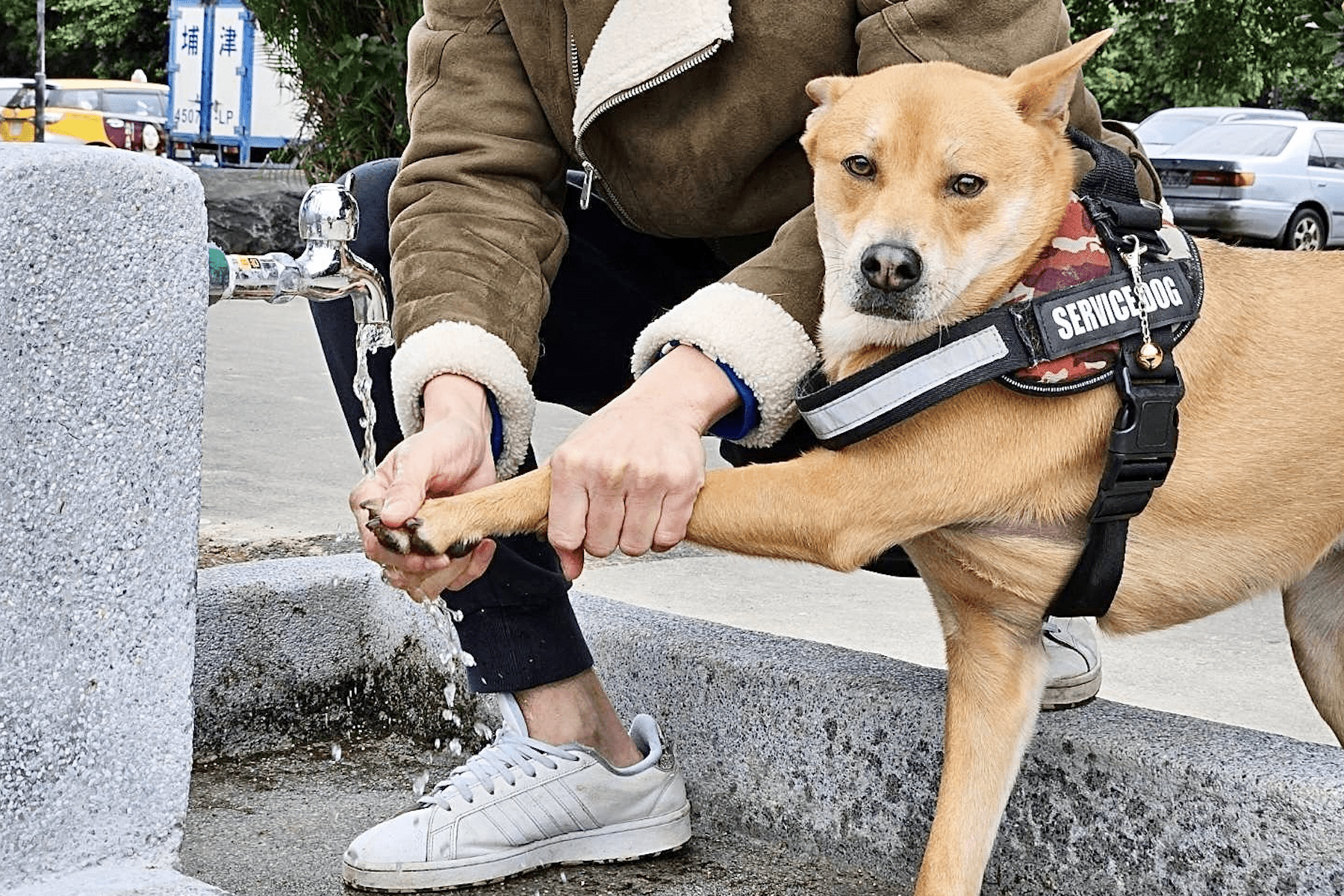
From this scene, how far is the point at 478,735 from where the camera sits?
2703 mm

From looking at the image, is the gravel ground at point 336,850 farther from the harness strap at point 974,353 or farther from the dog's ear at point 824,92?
the dog's ear at point 824,92

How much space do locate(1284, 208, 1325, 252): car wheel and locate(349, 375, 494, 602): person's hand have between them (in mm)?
15875

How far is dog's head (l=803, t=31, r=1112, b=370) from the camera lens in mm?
1706

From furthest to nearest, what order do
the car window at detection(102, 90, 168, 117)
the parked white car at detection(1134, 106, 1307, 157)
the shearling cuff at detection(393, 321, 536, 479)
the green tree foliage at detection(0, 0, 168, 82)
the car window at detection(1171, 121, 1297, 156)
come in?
the green tree foliage at detection(0, 0, 168, 82), the car window at detection(102, 90, 168, 117), the parked white car at detection(1134, 106, 1307, 157), the car window at detection(1171, 121, 1297, 156), the shearling cuff at detection(393, 321, 536, 479)

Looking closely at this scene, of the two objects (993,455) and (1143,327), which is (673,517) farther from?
(1143,327)

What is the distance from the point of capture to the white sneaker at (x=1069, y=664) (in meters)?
2.16

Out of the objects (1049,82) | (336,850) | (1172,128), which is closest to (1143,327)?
(1049,82)

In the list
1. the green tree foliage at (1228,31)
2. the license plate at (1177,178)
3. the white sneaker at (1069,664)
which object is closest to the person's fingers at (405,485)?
the white sneaker at (1069,664)

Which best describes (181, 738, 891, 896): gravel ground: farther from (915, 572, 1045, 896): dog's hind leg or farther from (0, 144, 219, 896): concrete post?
(0, 144, 219, 896): concrete post

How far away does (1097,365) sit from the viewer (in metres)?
1.68

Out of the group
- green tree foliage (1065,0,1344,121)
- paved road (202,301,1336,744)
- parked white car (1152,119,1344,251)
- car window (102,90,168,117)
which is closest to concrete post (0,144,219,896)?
paved road (202,301,1336,744)

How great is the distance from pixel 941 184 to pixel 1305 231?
16309mm

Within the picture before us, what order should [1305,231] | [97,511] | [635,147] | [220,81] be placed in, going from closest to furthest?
[97,511] < [635,147] < [1305,231] < [220,81]

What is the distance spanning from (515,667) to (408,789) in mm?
404
